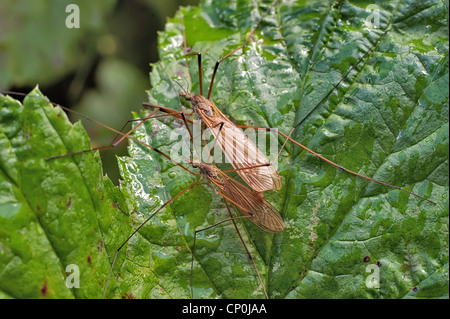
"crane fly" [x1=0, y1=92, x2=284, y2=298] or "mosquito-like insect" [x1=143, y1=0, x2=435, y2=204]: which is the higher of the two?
"mosquito-like insect" [x1=143, y1=0, x2=435, y2=204]

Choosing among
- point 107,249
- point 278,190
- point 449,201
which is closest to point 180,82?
point 278,190

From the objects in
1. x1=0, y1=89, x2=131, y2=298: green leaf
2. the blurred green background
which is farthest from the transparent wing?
the blurred green background

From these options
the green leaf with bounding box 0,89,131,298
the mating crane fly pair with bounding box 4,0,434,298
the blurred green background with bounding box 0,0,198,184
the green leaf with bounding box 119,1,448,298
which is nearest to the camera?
the green leaf with bounding box 0,89,131,298

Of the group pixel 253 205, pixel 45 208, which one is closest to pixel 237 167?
pixel 253 205

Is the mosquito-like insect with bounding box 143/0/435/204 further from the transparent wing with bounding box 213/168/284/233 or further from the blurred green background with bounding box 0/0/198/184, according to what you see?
the blurred green background with bounding box 0/0/198/184

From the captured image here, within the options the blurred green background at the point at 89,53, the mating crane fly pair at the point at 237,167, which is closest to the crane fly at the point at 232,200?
the mating crane fly pair at the point at 237,167

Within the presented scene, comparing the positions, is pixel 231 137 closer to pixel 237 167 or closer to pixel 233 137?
pixel 233 137

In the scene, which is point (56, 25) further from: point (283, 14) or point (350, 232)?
point (350, 232)
